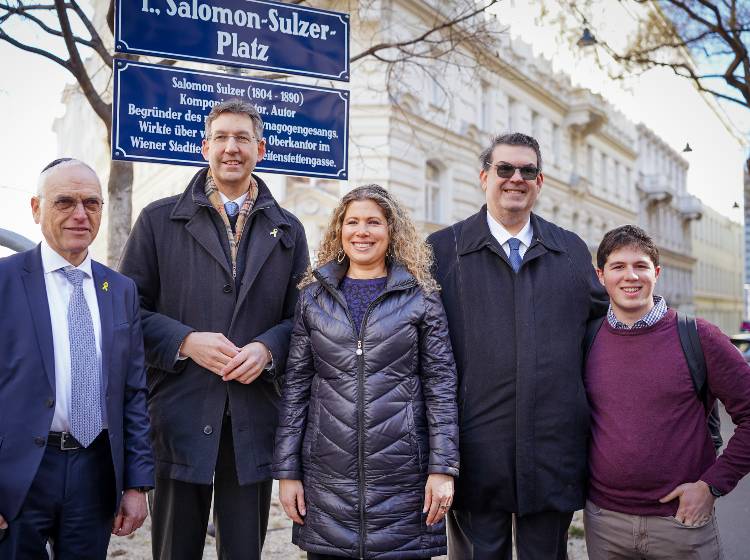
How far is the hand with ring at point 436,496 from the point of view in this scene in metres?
2.77

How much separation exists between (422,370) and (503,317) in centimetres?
48

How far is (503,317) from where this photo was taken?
3105 mm

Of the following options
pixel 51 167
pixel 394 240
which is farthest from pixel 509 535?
pixel 51 167

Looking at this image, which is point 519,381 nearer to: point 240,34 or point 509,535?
point 509,535

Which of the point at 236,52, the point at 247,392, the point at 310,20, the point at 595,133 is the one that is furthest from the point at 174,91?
the point at 595,133

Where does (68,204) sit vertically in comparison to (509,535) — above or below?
above

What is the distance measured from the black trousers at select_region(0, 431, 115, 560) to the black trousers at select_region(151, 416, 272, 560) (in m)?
0.48

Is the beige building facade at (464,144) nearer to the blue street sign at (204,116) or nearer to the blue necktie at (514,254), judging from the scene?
the blue street sign at (204,116)

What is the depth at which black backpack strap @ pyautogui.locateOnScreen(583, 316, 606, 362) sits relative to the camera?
3141mm

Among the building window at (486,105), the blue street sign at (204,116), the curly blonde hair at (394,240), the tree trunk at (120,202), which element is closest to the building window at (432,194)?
the building window at (486,105)

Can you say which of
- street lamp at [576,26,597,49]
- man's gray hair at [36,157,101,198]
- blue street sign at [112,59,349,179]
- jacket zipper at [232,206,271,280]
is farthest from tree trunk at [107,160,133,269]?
street lamp at [576,26,597,49]

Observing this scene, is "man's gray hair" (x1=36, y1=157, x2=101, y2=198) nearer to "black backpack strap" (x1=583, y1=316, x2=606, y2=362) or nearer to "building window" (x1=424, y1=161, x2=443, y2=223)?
"black backpack strap" (x1=583, y1=316, x2=606, y2=362)

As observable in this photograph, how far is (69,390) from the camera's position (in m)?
2.58

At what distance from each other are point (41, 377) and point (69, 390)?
125 millimetres
